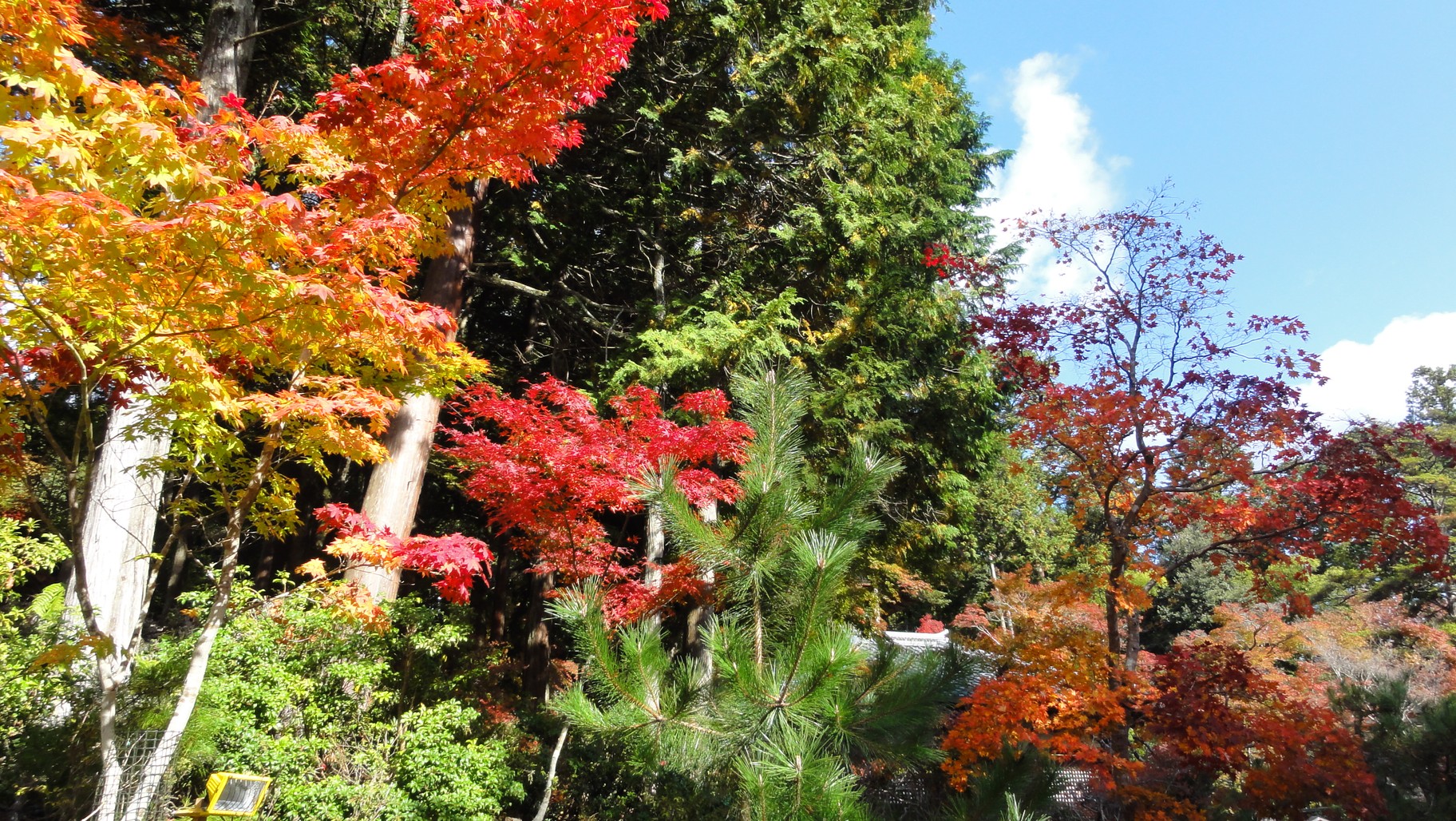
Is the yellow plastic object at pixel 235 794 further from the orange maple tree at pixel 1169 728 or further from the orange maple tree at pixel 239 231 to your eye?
the orange maple tree at pixel 1169 728

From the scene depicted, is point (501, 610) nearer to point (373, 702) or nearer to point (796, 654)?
point (373, 702)

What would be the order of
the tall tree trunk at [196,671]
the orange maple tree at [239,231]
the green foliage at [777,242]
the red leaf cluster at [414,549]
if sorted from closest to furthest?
the orange maple tree at [239,231] < the tall tree trunk at [196,671] < the red leaf cluster at [414,549] < the green foliage at [777,242]

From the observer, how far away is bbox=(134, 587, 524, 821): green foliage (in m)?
4.17

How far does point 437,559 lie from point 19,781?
2.43 metres

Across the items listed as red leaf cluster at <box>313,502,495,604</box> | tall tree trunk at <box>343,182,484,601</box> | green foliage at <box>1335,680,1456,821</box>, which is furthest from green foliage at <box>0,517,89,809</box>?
green foliage at <box>1335,680,1456,821</box>

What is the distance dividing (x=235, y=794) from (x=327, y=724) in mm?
1549

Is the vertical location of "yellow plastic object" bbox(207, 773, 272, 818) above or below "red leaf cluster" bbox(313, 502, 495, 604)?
below

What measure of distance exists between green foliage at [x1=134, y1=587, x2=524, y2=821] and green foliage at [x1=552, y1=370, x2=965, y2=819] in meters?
1.87

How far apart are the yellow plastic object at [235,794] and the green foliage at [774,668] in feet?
4.67

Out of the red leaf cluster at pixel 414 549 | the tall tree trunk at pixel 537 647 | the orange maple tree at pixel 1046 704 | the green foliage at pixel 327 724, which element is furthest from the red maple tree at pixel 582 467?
the tall tree trunk at pixel 537 647

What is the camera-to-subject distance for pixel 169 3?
8.74m

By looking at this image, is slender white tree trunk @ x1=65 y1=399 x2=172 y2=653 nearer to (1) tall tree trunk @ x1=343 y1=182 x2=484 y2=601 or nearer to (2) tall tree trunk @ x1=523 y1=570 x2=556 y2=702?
(1) tall tree trunk @ x1=343 y1=182 x2=484 y2=601

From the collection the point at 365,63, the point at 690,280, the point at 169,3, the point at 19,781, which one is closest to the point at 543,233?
the point at 690,280

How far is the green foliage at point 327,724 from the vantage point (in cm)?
417
